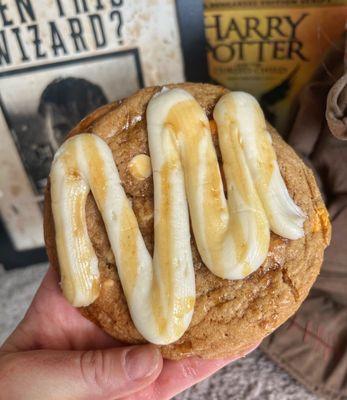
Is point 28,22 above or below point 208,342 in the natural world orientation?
above

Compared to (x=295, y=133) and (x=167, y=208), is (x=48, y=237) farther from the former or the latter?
(x=295, y=133)

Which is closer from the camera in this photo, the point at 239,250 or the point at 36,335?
the point at 239,250

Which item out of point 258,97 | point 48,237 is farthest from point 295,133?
point 48,237

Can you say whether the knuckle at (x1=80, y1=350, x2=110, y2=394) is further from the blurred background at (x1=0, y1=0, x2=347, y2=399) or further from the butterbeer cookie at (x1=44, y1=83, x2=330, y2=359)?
the blurred background at (x1=0, y1=0, x2=347, y2=399)

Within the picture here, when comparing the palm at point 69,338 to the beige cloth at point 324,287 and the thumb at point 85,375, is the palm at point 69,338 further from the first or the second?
the beige cloth at point 324,287

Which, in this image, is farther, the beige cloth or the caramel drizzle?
the beige cloth

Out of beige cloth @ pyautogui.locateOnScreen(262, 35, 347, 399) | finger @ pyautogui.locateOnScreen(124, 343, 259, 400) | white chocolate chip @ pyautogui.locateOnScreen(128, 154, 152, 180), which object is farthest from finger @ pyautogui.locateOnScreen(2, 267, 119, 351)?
beige cloth @ pyautogui.locateOnScreen(262, 35, 347, 399)

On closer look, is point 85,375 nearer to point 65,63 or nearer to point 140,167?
point 140,167

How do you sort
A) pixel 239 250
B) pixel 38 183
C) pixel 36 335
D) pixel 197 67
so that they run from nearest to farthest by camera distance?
pixel 239 250
pixel 36 335
pixel 197 67
pixel 38 183
